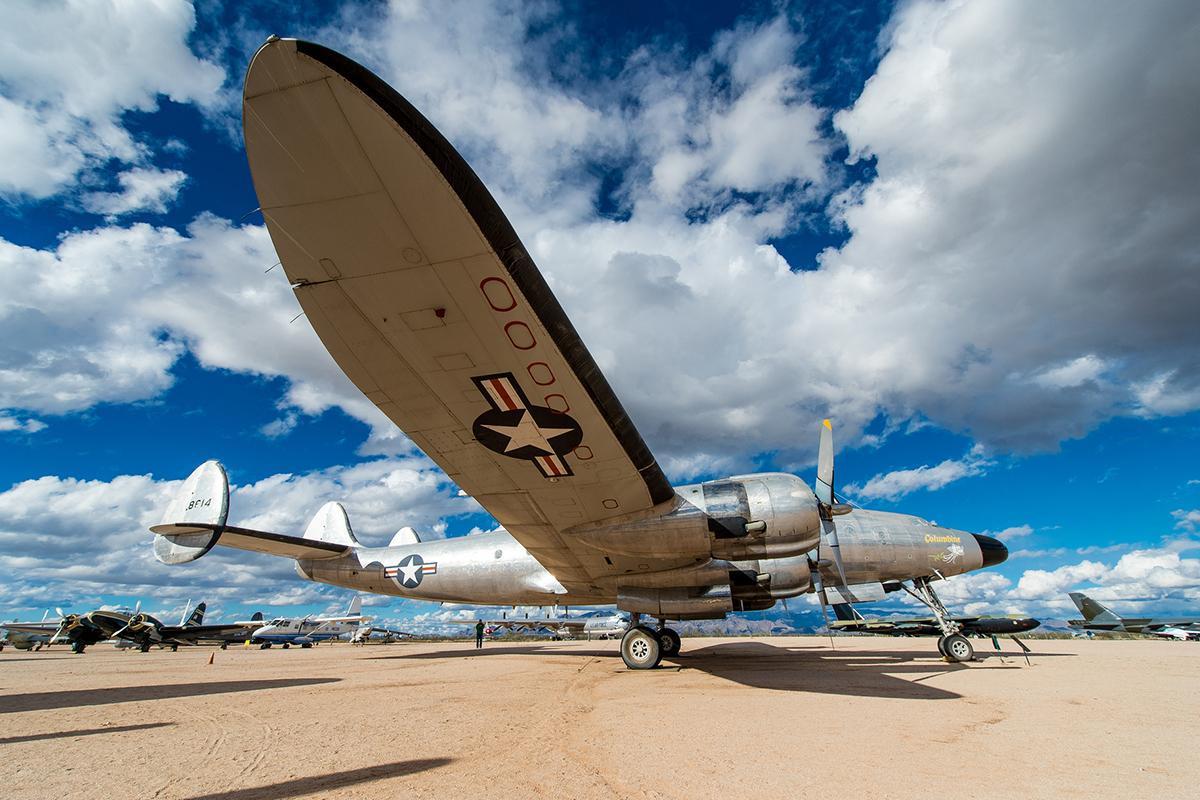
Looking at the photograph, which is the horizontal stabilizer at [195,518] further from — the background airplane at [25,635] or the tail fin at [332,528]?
the background airplane at [25,635]

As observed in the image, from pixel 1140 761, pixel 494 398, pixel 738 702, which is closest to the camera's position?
pixel 1140 761

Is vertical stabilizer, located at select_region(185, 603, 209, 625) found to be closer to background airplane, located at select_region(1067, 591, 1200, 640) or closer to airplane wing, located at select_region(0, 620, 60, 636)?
airplane wing, located at select_region(0, 620, 60, 636)

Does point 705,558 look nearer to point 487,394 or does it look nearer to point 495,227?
point 487,394

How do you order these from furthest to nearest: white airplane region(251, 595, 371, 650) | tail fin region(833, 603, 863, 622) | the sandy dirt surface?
white airplane region(251, 595, 371, 650) → tail fin region(833, 603, 863, 622) → the sandy dirt surface

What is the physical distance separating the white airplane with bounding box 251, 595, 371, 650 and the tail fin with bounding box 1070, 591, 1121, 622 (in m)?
56.6

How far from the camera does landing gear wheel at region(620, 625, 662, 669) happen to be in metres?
11.5

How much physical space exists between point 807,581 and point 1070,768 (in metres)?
9.44

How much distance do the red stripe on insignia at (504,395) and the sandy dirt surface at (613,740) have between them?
365cm

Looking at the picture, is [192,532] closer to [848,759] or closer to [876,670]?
[848,759]

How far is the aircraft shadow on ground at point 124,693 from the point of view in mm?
7562

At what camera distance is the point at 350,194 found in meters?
4.30

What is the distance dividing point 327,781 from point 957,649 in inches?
593

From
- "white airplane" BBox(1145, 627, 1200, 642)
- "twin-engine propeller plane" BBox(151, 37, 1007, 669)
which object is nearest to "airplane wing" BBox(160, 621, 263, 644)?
"twin-engine propeller plane" BBox(151, 37, 1007, 669)

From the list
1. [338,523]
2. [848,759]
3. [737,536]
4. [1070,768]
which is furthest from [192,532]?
[1070,768]
